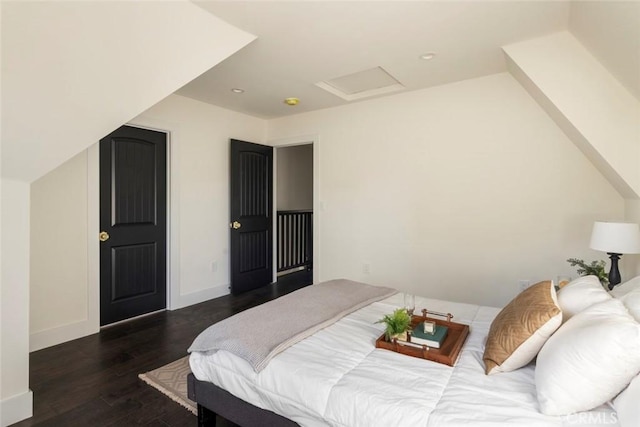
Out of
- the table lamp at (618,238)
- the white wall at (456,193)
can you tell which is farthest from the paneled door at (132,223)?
the table lamp at (618,238)

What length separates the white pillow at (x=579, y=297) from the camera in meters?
1.43

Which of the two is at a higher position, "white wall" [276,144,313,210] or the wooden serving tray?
"white wall" [276,144,313,210]

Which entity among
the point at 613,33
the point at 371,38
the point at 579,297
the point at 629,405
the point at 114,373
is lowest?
the point at 114,373

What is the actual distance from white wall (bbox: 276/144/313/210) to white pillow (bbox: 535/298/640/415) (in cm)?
486

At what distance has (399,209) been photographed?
3.79m

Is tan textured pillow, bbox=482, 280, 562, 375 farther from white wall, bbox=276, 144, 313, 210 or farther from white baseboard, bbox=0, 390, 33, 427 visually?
white wall, bbox=276, 144, 313, 210

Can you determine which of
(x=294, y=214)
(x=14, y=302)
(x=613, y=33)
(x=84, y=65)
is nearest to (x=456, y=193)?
(x=613, y=33)

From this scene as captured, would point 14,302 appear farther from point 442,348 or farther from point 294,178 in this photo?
point 294,178

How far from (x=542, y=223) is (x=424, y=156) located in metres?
1.26

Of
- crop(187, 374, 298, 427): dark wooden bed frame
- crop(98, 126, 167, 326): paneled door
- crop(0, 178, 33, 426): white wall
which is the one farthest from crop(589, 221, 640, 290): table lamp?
crop(98, 126, 167, 326): paneled door

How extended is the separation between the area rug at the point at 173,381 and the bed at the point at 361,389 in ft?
1.26

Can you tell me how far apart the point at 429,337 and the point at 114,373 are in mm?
2227

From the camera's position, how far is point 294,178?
6.05m

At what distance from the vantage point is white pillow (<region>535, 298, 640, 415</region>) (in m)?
1.05
